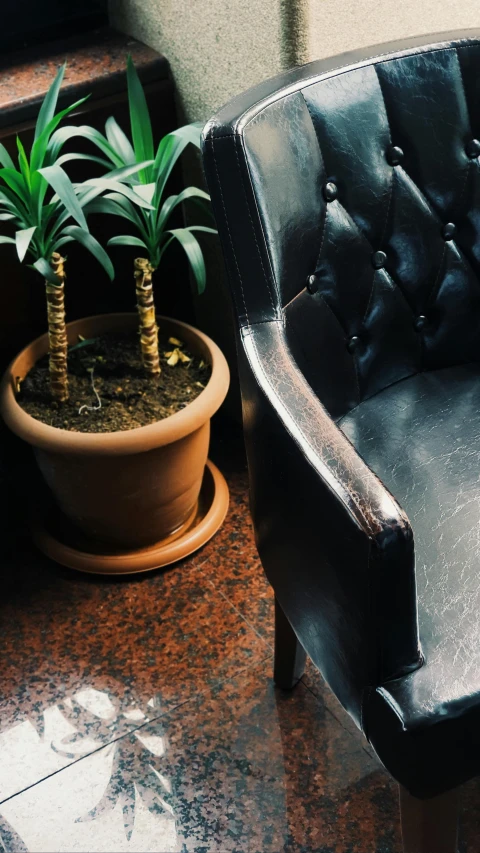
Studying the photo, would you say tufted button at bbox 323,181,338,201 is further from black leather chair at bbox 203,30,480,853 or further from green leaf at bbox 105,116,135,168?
green leaf at bbox 105,116,135,168

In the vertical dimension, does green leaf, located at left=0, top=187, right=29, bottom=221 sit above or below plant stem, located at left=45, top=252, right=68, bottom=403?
above

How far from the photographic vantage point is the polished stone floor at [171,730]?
4.77 feet

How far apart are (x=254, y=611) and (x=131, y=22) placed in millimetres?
1253

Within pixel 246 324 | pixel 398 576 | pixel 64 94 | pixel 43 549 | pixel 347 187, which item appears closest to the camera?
pixel 398 576

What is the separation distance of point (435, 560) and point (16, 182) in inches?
37.2

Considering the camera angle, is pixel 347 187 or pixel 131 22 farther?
pixel 131 22

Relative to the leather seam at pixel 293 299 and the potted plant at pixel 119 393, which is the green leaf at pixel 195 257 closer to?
the potted plant at pixel 119 393

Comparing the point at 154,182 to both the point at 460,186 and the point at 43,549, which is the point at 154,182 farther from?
the point at 43,549

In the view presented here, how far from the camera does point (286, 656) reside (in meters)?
1.59

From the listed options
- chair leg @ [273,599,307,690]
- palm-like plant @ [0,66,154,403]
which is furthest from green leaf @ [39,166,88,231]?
chair leg @ [273,599,307,690]

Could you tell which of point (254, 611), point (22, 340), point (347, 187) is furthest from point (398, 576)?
point (22, 340)

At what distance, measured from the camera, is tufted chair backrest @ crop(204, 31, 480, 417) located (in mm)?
1197

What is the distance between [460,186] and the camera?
4.62ft

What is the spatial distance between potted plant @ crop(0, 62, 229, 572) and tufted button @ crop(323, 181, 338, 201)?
362mm
